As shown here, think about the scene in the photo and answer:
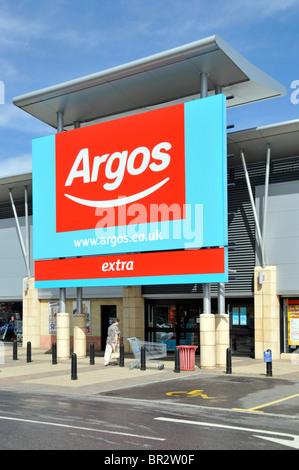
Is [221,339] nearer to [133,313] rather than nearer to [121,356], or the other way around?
[121,356]

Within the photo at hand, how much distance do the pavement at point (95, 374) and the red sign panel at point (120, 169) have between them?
5.63m

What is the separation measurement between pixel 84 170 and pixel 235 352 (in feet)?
33.7

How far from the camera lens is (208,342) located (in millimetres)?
20172

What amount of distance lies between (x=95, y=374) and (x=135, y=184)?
7486mm

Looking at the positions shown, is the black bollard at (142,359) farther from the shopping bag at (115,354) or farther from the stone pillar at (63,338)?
the stone pillar at (63,338)

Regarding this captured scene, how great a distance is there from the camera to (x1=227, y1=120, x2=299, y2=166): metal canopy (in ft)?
73.6

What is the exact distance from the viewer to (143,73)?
21984 millimetres

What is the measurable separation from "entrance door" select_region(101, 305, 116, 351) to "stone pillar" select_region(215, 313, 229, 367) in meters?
9.35

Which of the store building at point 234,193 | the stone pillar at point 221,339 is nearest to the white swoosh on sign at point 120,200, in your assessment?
the store building at point 234,193

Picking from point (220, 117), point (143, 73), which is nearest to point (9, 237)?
point (143, 73)

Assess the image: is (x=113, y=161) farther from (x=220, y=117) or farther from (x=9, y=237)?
(x=9, y=237)

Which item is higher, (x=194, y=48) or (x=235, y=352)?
(x=194, y=48)

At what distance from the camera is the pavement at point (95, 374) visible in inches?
648
